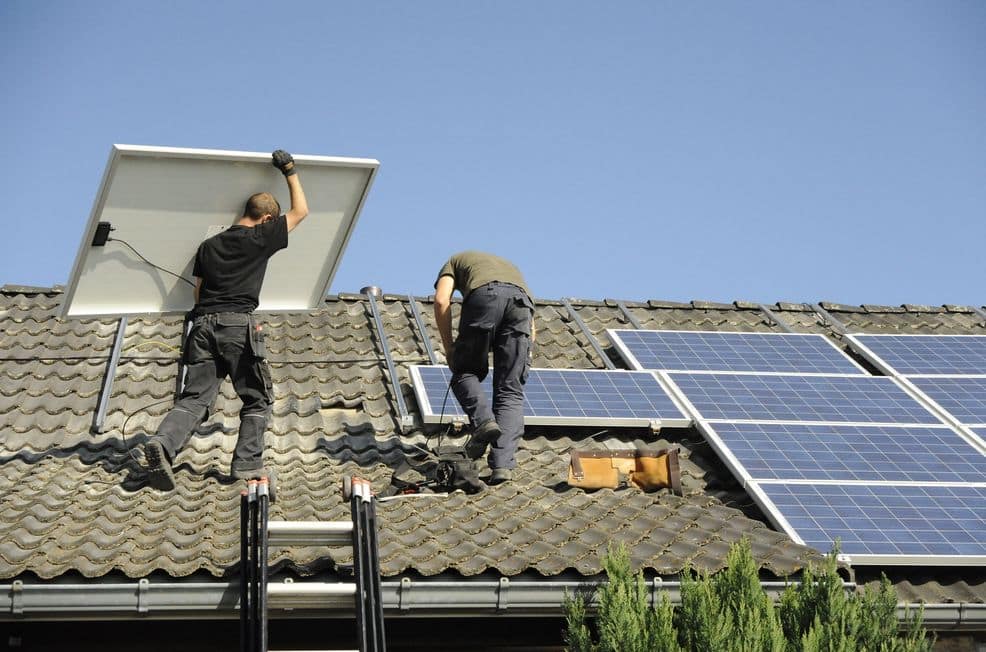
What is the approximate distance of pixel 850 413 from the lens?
10062 millimetres

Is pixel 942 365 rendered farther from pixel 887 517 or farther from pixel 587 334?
pixel 887 517

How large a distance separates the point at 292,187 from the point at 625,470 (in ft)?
9.83

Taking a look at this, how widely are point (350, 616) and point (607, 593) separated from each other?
1353 mm

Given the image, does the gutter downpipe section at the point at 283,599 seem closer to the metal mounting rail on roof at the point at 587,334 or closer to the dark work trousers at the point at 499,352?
the dark work trousers at the point at 499,352

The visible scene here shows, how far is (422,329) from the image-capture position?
1193 cm

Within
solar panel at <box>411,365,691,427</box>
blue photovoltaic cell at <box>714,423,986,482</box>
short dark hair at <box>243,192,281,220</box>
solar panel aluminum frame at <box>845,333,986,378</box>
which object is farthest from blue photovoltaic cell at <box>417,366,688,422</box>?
solar panel aluminum frame at <box>845,333,986,378</box>

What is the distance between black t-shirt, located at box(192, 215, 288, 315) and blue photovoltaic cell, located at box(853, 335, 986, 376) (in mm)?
5770

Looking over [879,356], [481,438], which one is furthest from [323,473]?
[879,356]

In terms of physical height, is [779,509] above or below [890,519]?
above

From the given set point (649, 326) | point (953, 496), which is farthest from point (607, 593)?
point (649, 326)

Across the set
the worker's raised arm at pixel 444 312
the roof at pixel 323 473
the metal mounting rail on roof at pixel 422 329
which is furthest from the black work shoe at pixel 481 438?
the metal mounting rail on roof at pixel 422 329

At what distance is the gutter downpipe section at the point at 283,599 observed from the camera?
625cm

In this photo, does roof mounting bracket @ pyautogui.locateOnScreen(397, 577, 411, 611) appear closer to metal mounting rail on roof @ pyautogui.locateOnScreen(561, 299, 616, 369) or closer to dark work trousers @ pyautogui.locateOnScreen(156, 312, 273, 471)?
dark work trousers @ pyautogui.locateOnScreen(156, 312, 273, 471)

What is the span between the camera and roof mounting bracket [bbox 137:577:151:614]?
6.34 meters
